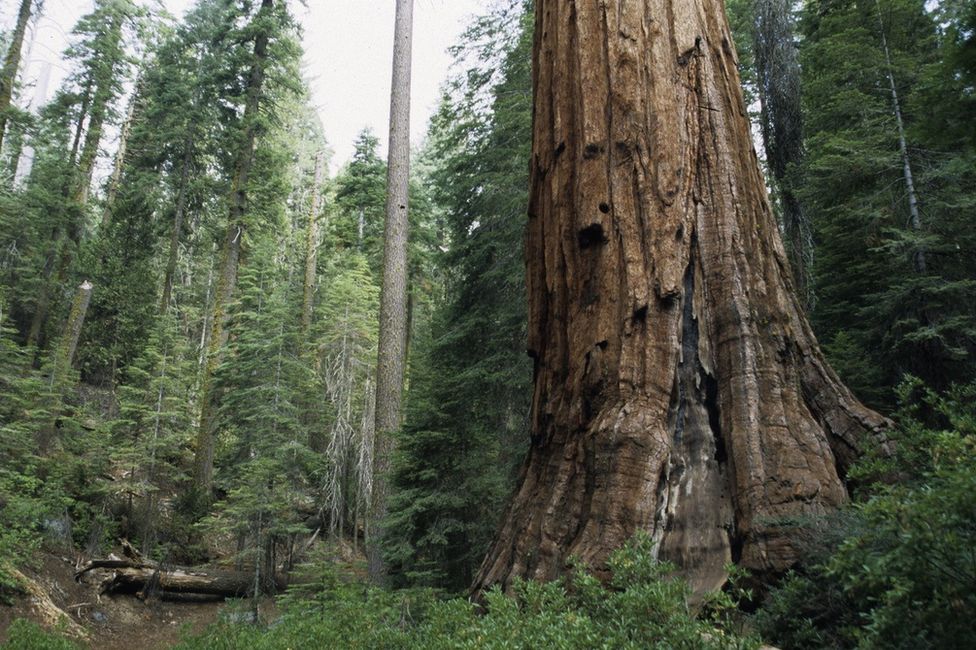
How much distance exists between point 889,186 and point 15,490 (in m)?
16.1

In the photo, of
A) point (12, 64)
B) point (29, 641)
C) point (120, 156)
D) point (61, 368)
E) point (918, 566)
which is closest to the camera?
point (918, 566)

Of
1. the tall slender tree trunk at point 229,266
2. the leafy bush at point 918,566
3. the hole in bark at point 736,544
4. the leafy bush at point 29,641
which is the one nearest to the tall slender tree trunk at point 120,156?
the tall slender tree trunk at point 229,266

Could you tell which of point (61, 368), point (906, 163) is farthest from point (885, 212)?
point (61, 368)

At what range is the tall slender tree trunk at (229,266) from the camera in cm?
1625

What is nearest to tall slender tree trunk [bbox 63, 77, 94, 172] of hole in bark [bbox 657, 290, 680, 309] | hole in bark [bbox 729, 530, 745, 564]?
hole in bark [bbox 657, 290, 680, 309]

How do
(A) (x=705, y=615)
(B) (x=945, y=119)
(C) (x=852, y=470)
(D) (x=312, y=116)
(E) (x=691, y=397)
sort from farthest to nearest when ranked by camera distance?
(D) (x=312, y=116), (E) (x=691, y=397), (B) (x=945, y=119), (A) (x=705, y=615), (C) (x=852, y=470)

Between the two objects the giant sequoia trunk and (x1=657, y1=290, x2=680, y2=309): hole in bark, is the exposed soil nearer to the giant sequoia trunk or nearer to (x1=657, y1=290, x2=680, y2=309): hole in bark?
the giant sequoia trunk

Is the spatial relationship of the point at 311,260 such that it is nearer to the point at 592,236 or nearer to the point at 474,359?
the point at 474,359

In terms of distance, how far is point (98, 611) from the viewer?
37.2ft

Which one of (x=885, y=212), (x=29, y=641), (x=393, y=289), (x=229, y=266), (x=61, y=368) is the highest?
(x=229, y=266)

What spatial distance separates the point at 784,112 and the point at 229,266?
596 inches

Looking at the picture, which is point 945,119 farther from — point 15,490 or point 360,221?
point 360,221

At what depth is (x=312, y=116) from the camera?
3319 centimetres

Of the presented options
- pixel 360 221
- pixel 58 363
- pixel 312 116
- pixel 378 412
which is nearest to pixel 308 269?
pixel 360 221
